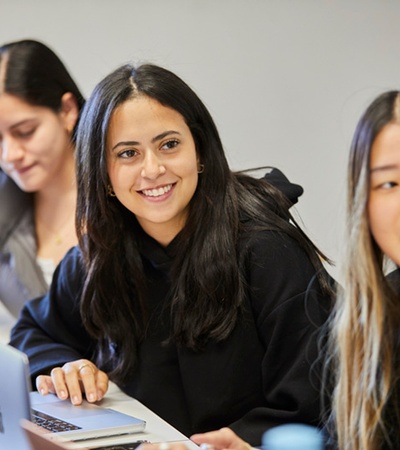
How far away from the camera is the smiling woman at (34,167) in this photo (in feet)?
8.99

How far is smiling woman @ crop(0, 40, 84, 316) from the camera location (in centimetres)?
274

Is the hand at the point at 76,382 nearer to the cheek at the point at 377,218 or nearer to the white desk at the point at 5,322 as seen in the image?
the white desk at the point at 5,322

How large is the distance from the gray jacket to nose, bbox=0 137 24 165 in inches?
5.6

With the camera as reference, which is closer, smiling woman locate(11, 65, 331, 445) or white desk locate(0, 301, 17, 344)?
smiling woman locate(11, 65, 331, 445)

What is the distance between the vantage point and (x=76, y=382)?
1.97 meters

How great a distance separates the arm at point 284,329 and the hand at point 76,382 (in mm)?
296

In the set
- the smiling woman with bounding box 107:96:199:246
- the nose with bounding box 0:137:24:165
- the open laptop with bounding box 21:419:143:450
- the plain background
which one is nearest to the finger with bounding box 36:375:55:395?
the smiling woman with bounding box 107:96:199:246

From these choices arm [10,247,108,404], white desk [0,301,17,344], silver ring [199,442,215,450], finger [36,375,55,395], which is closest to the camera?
silver ring [199,442,215,450]

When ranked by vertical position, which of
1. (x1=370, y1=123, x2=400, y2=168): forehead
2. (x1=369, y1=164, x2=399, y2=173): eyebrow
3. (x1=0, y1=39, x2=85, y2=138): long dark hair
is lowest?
(x1=369, y1=164, x2=399, y2=173): eyebrow

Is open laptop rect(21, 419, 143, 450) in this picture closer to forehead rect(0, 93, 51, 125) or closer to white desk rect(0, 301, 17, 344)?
white desk rect(0, 301, 17, 344)

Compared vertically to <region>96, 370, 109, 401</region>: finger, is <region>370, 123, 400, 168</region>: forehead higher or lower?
higher

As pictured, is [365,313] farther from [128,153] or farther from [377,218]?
[128,153]

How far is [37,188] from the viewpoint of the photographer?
2.82 meters

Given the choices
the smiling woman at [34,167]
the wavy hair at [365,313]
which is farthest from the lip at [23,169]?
the wavy hair at [365,313]
